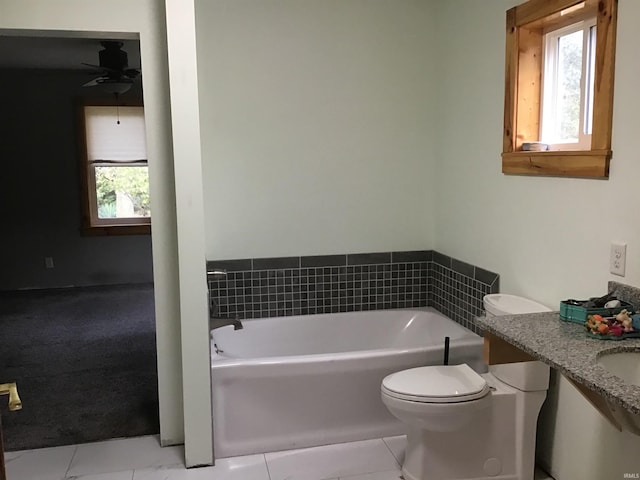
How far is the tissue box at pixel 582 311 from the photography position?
6.32 feet

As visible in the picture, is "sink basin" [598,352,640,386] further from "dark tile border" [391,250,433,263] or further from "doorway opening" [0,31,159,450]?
"doorway opening" [0,31,159,450]

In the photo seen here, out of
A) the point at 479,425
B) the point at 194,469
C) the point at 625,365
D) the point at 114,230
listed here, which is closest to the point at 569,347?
the point at 625,365

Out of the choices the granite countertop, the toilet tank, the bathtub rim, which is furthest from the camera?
the bathtub rim

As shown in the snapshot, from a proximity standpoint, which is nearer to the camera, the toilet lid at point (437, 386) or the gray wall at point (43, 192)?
the toilet lid at point (437, 386)

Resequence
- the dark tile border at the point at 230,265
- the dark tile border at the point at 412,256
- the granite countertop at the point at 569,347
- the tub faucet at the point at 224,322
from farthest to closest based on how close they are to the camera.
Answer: the dark tile border at the point at 412,256 → the dark tile border at the point at 230,265 → the tub faucet at the point at 224,322 → the granite countertop at the point at 569,347

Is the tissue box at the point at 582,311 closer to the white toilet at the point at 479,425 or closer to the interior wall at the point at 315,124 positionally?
the white toilet at the point at 479,425

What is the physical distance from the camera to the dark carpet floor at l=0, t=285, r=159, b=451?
119 inches

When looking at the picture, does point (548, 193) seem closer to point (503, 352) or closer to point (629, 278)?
point (629, 278)

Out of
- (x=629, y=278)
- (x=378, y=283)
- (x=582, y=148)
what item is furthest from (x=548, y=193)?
(x=378, y=283)

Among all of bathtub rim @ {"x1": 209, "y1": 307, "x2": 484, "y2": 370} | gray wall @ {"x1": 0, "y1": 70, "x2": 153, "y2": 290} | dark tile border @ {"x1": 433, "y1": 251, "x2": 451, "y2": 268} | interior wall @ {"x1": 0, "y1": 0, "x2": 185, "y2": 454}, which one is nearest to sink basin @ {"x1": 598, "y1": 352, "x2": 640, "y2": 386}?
bathtub rim @ {"x1": 209, "y1": 307, "x2": 484, "y2": 370}

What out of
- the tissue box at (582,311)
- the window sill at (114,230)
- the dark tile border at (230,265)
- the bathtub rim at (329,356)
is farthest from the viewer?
the window sill at (114,230)

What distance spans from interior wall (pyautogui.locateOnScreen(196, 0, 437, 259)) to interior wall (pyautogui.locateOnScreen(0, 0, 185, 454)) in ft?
2.11

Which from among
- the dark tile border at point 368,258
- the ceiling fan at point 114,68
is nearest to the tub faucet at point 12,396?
the dark tile border at point 368,258

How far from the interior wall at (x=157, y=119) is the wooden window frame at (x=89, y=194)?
3.85 m
